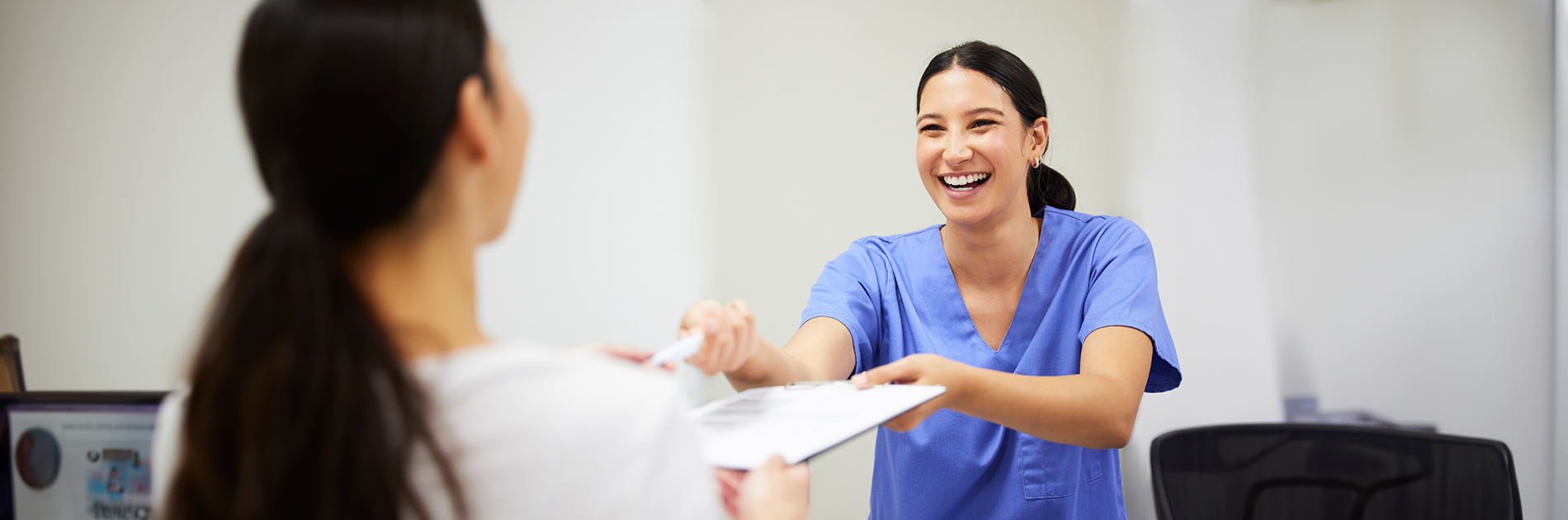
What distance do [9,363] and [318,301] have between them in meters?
0.86

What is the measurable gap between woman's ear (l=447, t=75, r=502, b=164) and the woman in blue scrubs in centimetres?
56

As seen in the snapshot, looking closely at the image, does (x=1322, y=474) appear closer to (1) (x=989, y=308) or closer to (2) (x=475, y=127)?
(1) (x=989, y=308)

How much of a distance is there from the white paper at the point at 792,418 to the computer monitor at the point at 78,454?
47 centimetres

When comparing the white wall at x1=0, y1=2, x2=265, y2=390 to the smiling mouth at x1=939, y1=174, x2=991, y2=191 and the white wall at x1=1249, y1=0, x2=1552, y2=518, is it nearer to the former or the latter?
the smiling mouth at x1=939, y1=174, x2=991, y2=191

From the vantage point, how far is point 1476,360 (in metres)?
1.74

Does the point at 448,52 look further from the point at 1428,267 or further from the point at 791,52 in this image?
the point at 1428,267

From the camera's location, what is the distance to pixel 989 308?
4.03 feet

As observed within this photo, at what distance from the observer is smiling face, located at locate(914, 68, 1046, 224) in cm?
118

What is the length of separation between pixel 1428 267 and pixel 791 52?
1.43 meters

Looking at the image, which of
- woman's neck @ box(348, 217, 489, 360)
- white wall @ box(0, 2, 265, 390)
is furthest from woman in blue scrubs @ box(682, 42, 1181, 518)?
white wall @ box(0, 2, 265, 390)

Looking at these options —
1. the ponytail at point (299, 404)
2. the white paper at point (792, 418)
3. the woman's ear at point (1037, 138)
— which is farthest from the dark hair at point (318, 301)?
the woman's ear at point (1037, 138)

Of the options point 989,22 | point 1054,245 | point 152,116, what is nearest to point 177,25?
point 152,116

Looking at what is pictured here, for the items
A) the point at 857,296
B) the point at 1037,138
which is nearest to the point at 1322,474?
the point at 1037,138

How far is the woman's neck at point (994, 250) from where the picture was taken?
1219mm
